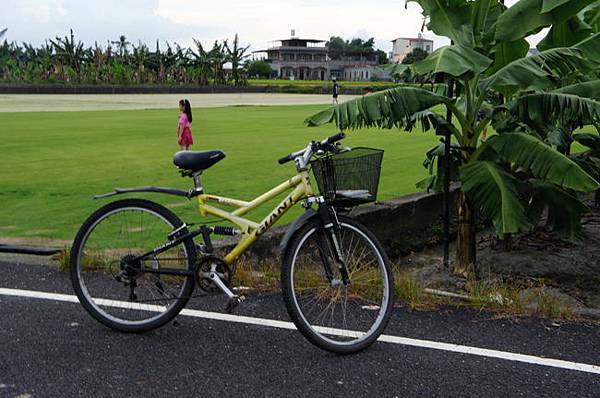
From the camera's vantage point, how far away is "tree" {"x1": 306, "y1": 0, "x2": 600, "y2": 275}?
5.18 m

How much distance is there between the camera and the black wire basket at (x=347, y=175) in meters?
4.15

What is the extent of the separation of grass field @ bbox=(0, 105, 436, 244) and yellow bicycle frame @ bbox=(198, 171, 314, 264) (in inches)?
20.1

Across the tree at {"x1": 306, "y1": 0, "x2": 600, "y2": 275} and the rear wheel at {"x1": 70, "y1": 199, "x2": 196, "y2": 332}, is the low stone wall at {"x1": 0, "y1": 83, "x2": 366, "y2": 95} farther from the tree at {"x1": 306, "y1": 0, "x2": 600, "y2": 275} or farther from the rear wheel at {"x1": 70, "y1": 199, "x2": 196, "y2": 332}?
the rear wheel at {"x1": 70, "y1": 199, "x2": 196, "y2": 332}

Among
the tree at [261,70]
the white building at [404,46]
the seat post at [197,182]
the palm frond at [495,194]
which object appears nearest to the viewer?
the seat post at [197,182]

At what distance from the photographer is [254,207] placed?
4.44 meters

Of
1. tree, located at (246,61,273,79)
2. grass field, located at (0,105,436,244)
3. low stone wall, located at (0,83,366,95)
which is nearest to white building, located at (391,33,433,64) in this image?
grass field, located at (0,105,436,244)

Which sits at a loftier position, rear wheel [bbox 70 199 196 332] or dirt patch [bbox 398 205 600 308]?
rear wheel [bbox 70 199 196 332]

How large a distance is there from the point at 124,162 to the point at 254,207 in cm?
891

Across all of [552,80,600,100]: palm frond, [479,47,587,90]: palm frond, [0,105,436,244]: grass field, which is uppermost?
[479,47,587,90]: palm frond

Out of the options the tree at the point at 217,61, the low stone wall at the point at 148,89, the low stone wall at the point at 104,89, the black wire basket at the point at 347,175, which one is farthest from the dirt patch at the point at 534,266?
the tree at the point at 217,61

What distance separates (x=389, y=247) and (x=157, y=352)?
4.25m

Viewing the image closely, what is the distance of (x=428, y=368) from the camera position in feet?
12.9

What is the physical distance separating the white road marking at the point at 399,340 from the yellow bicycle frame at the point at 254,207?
485 mm

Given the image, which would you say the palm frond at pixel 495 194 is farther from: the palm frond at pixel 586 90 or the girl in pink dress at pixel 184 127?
the girl in pink dress at pixel 184 127
